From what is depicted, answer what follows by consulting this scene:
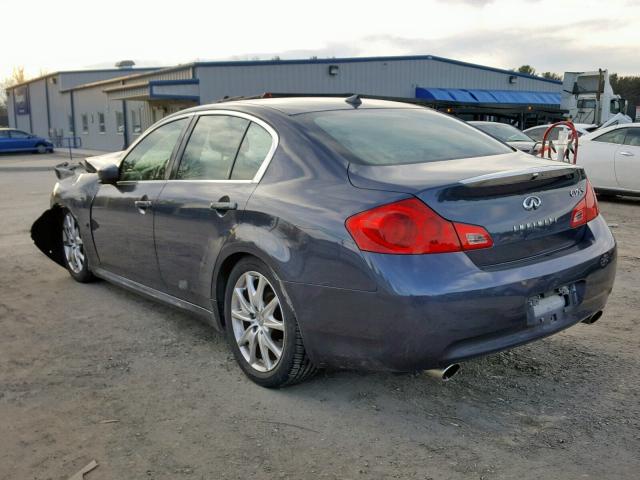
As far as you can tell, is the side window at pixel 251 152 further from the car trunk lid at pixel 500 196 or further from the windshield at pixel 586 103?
the windshield at pixel 586 103

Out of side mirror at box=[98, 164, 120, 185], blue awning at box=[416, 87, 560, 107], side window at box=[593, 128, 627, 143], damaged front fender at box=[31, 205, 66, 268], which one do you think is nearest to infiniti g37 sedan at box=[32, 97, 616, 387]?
side mirror at box=[98, 164, 120, 185]

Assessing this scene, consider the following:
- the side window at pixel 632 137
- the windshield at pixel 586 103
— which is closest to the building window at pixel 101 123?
the windshield at pixel 586 103

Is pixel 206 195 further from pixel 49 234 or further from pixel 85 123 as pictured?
pixel 85 123

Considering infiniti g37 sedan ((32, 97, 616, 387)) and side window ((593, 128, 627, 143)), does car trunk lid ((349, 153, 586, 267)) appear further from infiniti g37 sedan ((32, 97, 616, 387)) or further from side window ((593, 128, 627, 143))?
side window ((593, 128, 627, 143))

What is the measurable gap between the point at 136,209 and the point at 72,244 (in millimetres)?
1634

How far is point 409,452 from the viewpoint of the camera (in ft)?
9.28

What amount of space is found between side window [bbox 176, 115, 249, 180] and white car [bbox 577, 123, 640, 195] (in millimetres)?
8681

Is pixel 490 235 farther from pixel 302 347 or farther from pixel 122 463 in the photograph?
pixel 122 463

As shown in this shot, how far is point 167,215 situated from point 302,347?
4.76ft

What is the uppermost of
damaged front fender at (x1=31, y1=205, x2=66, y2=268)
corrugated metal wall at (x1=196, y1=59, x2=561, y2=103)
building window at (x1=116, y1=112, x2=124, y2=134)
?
corrugated metal wall at (x1=196, y1=59, x2=561, y2=103)

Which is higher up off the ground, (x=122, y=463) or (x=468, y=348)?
(x=468, y=348)

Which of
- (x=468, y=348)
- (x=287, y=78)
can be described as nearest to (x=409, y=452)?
(x=468, y=348)

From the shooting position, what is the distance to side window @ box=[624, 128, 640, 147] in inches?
423

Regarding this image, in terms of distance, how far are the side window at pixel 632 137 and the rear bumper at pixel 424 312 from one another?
8.78m
